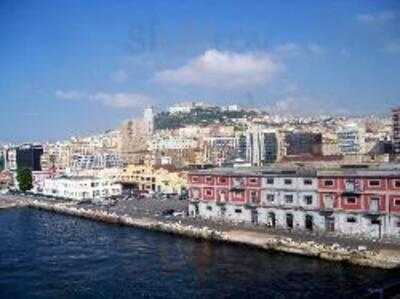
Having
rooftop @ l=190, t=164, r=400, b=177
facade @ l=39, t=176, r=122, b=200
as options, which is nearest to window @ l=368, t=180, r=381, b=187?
rooftop @ l=190, t=164, r=400, b=177

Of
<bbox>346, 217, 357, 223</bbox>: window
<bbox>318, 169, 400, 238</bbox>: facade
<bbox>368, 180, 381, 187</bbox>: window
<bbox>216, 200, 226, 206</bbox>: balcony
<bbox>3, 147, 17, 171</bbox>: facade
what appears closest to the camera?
<bbox>318, 169, 400, 238</bbox>: facade

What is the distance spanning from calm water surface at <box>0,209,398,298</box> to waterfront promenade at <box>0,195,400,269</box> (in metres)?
0.72

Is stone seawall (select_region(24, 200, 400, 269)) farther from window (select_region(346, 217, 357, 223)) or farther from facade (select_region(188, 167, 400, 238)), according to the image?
window (select_region(346, 217, 357, 223))

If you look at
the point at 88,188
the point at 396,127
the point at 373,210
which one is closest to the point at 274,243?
the point at 373,210

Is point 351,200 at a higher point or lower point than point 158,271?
higher

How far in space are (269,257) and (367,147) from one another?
267ft

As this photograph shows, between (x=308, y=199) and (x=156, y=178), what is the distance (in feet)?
108

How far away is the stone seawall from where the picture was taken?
3062 centimetres

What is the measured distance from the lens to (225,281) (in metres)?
29.8

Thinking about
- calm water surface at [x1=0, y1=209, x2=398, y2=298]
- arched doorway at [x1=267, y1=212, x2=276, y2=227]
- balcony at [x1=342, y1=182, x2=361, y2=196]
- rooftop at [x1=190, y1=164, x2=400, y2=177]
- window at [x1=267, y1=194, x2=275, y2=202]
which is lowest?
calm water surface at [x1=0, y1=209, x2=398, y2=298]

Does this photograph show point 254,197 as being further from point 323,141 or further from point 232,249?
point 323,141

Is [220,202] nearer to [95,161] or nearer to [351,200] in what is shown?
[351,200]

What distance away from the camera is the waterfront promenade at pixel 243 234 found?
1239 inches

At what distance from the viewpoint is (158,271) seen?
32.4m
